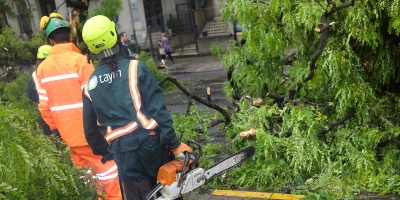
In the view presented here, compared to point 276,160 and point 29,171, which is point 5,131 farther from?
point 276,160

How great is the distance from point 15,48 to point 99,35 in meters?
7.03

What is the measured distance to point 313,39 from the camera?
4.57m

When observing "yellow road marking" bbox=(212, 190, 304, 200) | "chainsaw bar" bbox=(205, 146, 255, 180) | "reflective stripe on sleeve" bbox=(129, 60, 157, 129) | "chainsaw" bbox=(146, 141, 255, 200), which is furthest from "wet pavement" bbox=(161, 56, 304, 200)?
"reflective stripe on sleeve" bbox=(129, 60, 157, 129)

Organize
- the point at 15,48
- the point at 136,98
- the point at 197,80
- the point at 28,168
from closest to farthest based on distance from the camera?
the point at 28,168, the point at 136,98, the point at 15,48, the point at 197,80

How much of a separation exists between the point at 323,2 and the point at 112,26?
236cm

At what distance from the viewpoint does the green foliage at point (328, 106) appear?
158 inches

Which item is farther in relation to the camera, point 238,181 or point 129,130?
point 238,181

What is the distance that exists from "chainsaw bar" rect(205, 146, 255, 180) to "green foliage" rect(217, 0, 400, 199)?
0.64m

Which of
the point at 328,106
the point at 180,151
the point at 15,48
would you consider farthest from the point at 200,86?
the point at 180,151

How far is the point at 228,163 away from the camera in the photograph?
3.47 metres

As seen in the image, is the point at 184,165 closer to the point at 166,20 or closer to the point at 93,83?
the point at 93,83

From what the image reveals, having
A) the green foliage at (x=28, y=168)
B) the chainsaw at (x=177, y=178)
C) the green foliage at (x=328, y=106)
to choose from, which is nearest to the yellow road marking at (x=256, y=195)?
the green foliage at (x=328, y=106)

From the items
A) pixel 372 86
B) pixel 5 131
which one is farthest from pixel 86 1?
pixel 5 131

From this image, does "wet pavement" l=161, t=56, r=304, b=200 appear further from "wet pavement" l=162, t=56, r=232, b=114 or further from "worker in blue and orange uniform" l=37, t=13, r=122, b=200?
"worker in blue and orange uniform" l=37, t=13, r=122, b=200
